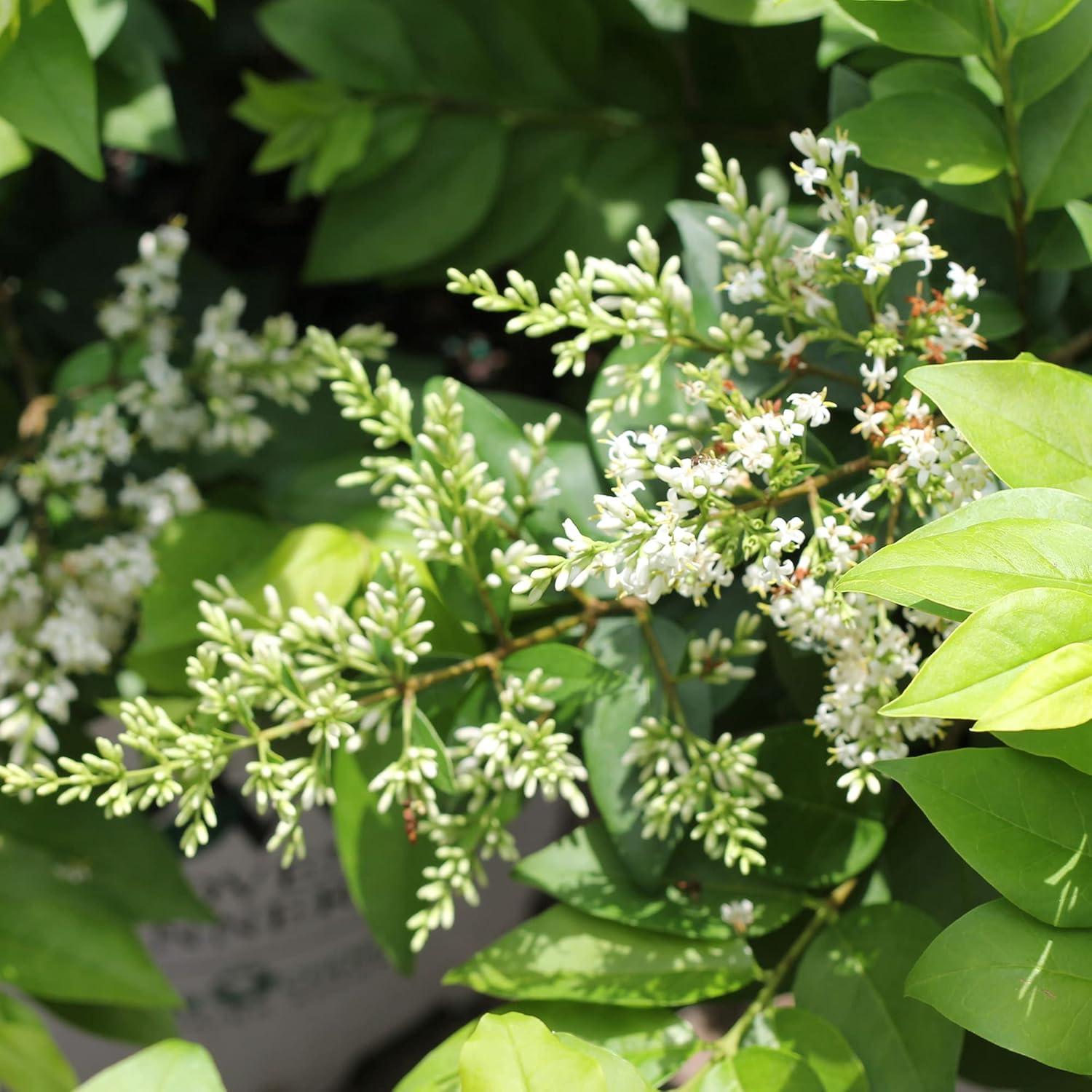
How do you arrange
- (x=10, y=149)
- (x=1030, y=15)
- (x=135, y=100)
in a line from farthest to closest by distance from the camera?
(x=135, y=100) → (x=10, y=149) → (x=1030, y=15)

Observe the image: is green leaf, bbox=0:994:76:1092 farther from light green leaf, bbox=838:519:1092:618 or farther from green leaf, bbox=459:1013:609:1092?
light green leaf, bbox=838:519:1092:618

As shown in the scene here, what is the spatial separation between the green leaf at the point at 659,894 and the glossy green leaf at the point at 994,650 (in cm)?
18

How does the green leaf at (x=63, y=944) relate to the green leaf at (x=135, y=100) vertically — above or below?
below

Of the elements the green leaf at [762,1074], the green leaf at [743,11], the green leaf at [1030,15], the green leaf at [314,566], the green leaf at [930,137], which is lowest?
the green leaf at [762,1074]

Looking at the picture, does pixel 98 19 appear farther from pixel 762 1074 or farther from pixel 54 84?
pixel 762 1074

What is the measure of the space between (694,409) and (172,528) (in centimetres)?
27

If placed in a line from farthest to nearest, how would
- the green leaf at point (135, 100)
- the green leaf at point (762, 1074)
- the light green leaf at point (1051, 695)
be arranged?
the green leaf at point (135, 100), the green leaf at point (762, 1074), the light green leaf at point (1051, 695)

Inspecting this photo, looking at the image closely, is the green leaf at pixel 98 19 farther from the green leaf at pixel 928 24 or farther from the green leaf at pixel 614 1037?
the green leaf at pixel 614 1037

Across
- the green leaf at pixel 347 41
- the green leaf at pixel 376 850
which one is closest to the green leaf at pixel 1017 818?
the green leaf at pixel 376 850

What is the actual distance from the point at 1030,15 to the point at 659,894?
339 millimetres

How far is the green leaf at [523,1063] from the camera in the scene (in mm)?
338

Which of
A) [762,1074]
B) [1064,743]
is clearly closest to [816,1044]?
[762,1074]

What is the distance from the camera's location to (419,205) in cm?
66

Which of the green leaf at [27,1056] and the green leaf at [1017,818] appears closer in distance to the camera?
the green leaf at [1017,818]
